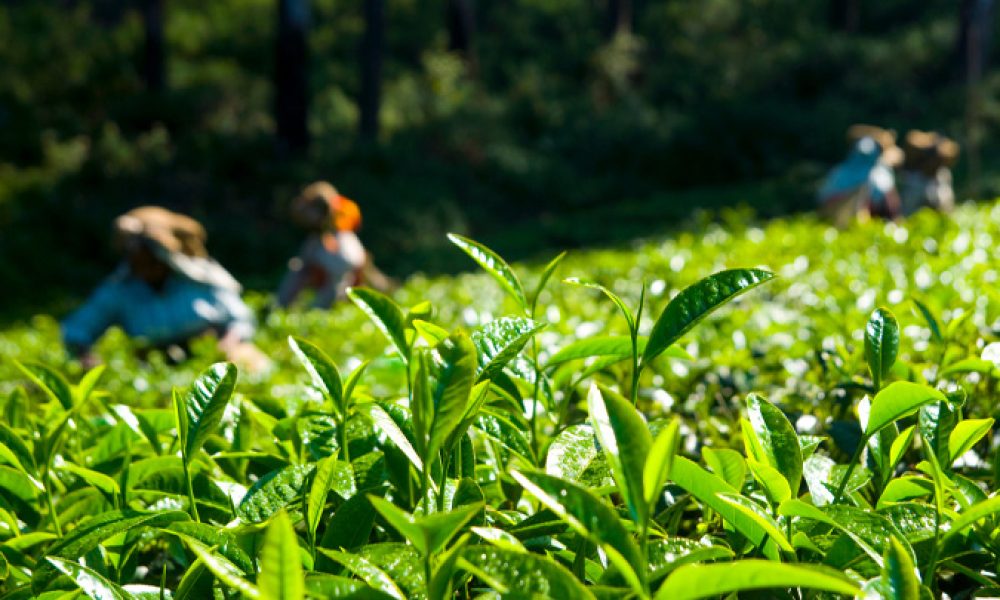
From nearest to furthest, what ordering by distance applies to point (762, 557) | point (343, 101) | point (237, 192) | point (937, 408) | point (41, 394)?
point (762, 557), point (937, 408), point (41, 394), point (237, 192), point (343, 101)

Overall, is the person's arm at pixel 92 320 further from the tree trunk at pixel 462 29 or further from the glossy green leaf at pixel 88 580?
the tree trunk at pixel 462 29

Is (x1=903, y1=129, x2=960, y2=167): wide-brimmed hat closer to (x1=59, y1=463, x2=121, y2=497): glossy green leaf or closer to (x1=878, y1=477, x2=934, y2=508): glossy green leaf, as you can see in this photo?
(x1=878, y1=477, x2=934, y2=508): glossy green leaf

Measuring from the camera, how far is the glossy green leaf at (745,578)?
78cm

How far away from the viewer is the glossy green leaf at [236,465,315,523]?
1.20 metres

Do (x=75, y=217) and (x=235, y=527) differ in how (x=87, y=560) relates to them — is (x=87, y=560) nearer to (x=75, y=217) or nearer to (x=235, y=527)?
(x=235, y=527)

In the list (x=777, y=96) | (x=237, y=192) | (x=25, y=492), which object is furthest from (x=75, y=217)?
(x=777, y=96)

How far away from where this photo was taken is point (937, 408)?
1.26 meters

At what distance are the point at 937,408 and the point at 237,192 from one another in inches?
611

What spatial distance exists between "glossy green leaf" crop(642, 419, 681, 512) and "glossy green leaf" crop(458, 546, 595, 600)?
0.32 ft

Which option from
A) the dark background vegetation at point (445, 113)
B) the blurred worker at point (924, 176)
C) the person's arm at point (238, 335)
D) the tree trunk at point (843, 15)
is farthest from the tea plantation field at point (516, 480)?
the tree trunk at point (843, 15)

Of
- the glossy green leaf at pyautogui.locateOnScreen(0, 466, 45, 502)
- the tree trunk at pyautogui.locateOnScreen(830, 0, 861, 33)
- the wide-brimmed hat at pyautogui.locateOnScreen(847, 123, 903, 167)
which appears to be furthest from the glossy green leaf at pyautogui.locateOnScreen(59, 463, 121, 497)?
the tree trunk at pyautogui.locateOnScreen(830, 0, 861, 33)

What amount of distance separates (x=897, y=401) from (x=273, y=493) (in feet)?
2.50

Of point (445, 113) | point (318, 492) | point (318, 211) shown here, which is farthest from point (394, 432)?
point (445, 113)

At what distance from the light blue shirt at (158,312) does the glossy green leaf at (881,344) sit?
4.23 meters
